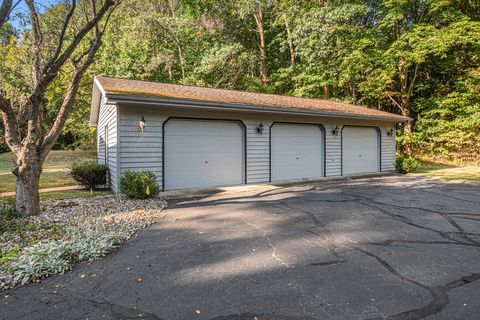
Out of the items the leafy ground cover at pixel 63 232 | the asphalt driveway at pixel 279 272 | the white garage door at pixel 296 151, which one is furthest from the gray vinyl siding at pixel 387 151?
the leafy ground cover at pixel 63 232

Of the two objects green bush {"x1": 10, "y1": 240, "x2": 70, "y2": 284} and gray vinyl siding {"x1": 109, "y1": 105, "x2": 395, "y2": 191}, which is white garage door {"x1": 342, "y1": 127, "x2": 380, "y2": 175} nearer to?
gray vinyl siding {"x1": 109, "y1": 105, "x2": 395, "y2": 191}

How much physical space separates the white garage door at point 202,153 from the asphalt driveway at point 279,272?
9.27ft

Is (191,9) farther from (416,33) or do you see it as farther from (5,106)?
(5,106)

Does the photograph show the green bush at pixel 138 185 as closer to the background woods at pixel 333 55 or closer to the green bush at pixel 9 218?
the green bush at pixel 9 218

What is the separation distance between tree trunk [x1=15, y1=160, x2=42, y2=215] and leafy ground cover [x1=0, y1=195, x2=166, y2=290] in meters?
0.16

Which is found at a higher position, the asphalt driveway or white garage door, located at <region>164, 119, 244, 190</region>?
white garage door, located at <region>164, 119, 244, 190</region>

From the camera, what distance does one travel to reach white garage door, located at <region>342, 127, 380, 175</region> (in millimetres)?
11359

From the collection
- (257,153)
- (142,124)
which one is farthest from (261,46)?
(142,124)

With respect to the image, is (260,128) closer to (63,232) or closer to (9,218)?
(63,232)

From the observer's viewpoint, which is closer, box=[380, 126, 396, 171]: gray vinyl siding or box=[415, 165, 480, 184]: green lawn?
box=[415, 165, 480, 184]: green lawn

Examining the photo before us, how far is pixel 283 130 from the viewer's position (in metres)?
9.82

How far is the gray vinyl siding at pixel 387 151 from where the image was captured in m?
12.6

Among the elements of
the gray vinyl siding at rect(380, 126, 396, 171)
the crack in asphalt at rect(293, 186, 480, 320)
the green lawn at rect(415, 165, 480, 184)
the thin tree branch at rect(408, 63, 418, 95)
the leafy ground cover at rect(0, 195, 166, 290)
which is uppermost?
the thin tree branch at rect(408, 63, 418, 95)

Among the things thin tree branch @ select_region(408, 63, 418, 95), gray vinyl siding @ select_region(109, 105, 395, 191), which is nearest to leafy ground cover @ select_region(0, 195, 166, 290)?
gray vinyl siding @ select_region(109, 105, 395, 191)
